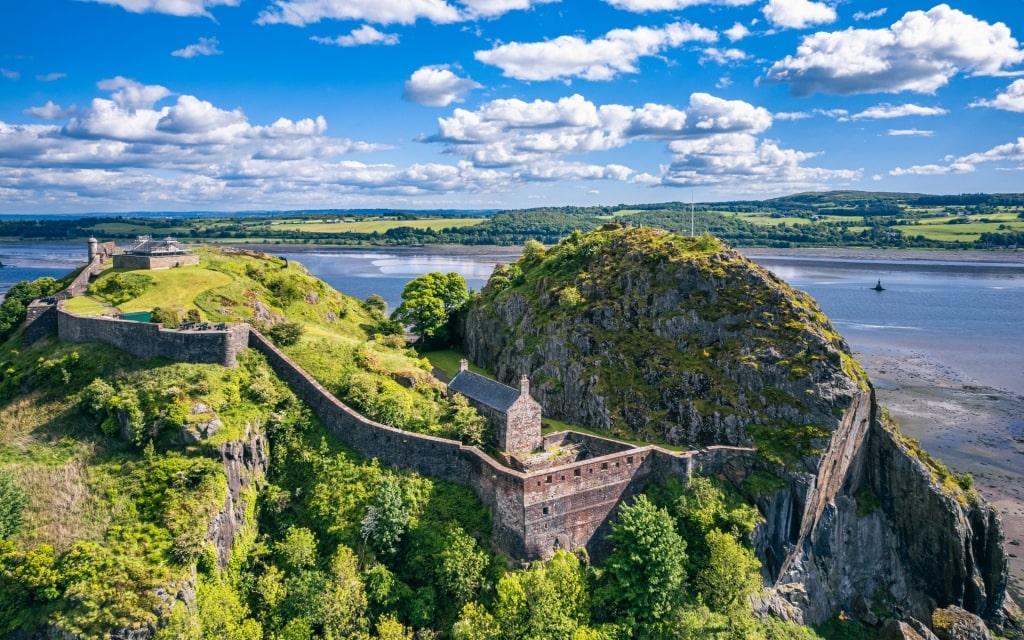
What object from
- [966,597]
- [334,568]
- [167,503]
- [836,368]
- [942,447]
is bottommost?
[966,597]

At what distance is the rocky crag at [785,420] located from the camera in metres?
42.0

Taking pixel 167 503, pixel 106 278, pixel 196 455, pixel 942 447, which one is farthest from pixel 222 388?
pixel 942 447

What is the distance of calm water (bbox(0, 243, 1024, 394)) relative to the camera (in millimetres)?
98125

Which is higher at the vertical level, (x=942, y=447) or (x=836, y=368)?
(x=836, y=368)

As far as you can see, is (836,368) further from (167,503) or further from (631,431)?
(167,503)

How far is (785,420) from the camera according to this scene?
43719 mm

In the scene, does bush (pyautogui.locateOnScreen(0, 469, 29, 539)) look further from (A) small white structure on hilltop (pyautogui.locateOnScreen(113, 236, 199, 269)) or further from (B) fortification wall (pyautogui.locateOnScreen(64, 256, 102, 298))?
(A) small white structure on hilltop (pyautogui.locateOnScreen(113, 236, 199, 269))

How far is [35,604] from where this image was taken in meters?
27.1

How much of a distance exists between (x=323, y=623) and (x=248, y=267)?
123 feet

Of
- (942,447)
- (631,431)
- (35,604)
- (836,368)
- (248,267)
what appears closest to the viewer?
(35,604)

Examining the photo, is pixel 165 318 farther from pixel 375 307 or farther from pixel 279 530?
pixel 375 307

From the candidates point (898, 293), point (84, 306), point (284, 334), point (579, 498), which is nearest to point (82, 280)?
point (84, 306)

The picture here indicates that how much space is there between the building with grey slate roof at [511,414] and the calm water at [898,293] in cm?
6984

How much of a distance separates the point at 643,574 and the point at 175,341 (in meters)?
27.0
